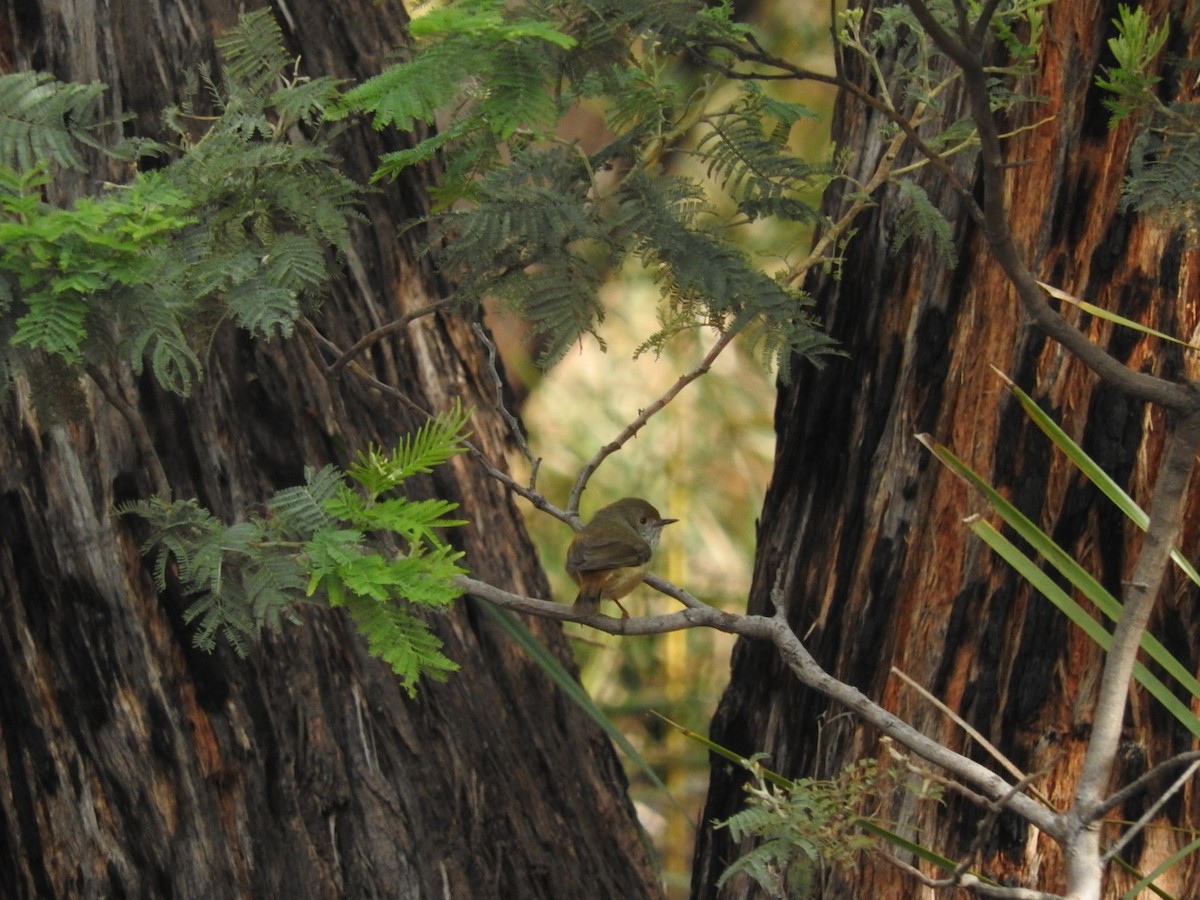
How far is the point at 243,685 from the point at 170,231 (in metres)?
1.05

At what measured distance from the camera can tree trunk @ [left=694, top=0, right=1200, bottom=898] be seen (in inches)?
97.4

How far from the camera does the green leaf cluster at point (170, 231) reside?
6.32 ft

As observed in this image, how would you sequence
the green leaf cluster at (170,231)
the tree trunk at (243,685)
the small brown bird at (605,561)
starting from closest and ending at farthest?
the green leaf cluster at (170,231), the tree trunk at (243,685), the small brown bird at (605,561)

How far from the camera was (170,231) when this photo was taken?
Answer: 2229mm

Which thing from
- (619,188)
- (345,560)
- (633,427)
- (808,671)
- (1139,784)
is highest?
(619,188)

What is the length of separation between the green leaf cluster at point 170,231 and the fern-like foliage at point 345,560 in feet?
0.92

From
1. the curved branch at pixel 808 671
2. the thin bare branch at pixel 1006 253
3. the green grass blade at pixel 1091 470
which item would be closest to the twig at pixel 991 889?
the curved branch at pixel 808 671

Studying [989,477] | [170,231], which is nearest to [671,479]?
[989,477]

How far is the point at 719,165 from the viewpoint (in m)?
2.44

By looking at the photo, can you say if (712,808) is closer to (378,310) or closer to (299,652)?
(299,652)

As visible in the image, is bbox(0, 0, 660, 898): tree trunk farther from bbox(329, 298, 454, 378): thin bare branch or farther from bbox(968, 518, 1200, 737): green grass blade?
bbox(968, 518, 1200, 737): green grass blade

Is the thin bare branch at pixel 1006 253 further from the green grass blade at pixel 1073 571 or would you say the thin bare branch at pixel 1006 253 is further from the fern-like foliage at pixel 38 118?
the fern-like foliage at pixel 38 118

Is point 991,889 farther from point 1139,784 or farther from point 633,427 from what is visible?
point 633,427

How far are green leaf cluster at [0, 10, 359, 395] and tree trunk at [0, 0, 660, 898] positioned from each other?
0.37 metres
